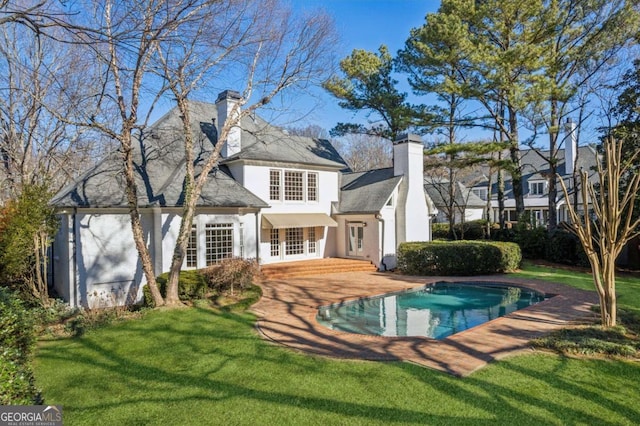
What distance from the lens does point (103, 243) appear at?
20609mm

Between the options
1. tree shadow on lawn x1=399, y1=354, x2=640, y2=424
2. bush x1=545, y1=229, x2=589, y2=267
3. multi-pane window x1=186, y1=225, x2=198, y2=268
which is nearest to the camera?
tree shadow on lawn x1=399, y1=354, x2=640, y2=424

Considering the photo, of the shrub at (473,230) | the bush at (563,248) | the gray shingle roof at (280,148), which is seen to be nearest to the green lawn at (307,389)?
the gray shingle roof at (280,148)

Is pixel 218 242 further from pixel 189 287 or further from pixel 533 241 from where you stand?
pixel 533 241

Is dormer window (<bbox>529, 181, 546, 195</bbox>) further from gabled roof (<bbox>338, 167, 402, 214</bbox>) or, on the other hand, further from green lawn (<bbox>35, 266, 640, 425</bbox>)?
green lawn (<bbox>35, 266, 640, 425</bbox>)

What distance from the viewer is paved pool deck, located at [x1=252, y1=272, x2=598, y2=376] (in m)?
11.0

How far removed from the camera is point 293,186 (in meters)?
30.7

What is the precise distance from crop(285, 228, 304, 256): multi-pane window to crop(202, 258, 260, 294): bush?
10.9 metres

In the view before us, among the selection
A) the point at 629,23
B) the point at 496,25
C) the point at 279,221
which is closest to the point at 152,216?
the point at 279,221

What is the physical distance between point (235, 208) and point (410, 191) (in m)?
14.5

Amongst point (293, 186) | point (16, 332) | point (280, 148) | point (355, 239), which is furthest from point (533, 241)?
point (16, 332)

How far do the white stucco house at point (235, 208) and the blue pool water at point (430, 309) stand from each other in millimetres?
8301

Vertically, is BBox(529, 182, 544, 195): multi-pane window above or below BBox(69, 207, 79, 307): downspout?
above

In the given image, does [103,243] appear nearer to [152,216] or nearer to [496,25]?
[152,216]

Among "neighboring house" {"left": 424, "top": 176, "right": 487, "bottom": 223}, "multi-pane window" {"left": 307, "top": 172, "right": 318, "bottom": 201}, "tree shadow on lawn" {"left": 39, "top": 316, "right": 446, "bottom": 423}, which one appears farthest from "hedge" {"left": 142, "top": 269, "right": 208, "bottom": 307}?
"neighboring house" {"left": 424, "top": 176, "right": 487, "bottom": 223}
